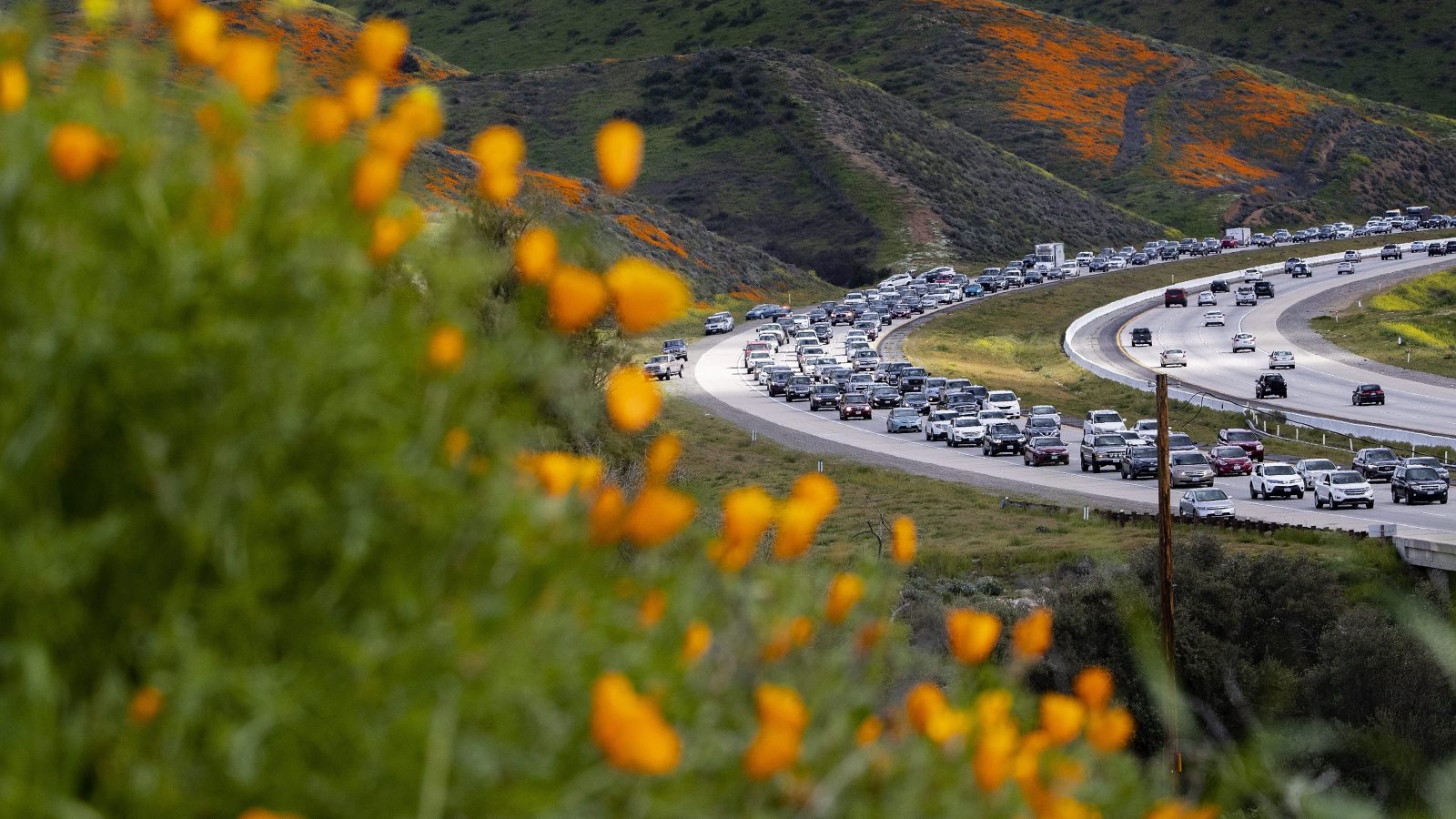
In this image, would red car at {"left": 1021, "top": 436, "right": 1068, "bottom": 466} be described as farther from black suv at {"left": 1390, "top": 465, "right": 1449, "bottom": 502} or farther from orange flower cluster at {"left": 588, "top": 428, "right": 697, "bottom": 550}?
orange flower cluster at {"left": 588, "top": 428, "right": 697, "bottom": 550}

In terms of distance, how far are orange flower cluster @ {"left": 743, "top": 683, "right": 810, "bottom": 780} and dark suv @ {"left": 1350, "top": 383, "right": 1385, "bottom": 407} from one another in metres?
58.8

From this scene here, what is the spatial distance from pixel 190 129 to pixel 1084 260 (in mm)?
104118

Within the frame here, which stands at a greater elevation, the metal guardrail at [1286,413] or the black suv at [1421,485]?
the black suv at [1421,485]

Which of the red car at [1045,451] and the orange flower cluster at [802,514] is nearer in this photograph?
the orange flower cluster at [802,514]

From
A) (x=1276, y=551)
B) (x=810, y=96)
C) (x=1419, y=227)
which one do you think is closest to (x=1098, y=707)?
(x=1276, y=551)

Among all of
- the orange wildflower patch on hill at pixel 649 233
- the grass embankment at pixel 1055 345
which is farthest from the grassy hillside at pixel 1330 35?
the orange wildflower patch on hill at pixel 649 233

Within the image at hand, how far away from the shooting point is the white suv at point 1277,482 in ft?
131

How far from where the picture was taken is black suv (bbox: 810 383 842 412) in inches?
2418

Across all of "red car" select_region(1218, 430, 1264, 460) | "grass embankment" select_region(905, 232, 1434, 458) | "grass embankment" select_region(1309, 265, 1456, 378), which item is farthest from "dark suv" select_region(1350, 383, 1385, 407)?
"red car" select_region(1218, 430, 1264, 460)

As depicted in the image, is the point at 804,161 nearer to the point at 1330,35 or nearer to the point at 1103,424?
the point at 1103,424

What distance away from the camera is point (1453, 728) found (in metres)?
21.4

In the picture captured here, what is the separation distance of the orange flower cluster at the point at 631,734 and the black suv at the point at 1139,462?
4322 centimetres

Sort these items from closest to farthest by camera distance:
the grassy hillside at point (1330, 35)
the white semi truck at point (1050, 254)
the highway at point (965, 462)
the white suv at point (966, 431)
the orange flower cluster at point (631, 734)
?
the orange flower cluster at point (631, 734) → the highway at point (965, 462) → the white suv at point (966, 431) → the white semi truck at point (1050, 254) → the grassy hillside at point (1330, 35)

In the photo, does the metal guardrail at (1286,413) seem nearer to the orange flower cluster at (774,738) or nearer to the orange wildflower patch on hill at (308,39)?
the orange wildflower patch on hill at (308,39)
